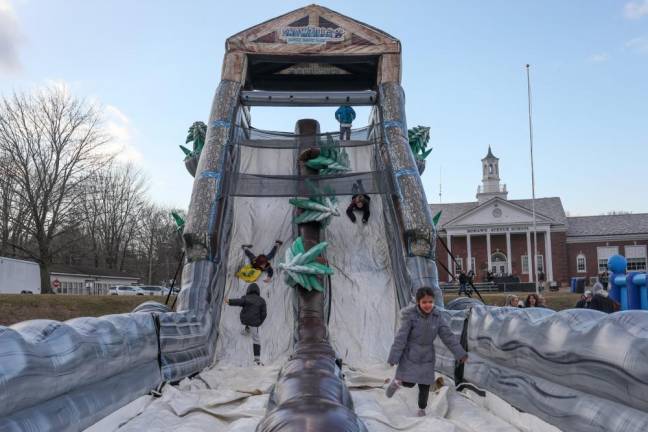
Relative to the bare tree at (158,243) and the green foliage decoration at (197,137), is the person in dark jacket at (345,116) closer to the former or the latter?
the green foliage decoration at (197,137)

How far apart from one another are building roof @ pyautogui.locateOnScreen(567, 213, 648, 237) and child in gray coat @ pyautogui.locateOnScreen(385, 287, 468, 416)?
39.5 m

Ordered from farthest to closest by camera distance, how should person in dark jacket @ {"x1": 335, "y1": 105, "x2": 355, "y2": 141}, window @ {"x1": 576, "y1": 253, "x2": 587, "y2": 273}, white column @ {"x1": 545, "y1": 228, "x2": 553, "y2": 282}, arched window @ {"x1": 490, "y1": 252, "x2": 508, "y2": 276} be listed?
arched window @ {"x1": 490, "y1": 252, "x2": 508, "y2": 276} < window @ {"x1": 576, "y1": 253, "x2": 587, "y2": 273} < white column @ {"x1": 545, "y1": 228, "x2": 553, "y2": 282} < person in dark jacket @ {"x1": 335, "y1": 105, "x2": 355, "y2": 141}

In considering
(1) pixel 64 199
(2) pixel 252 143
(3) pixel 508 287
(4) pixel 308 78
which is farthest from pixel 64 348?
(3) pixel 508 287

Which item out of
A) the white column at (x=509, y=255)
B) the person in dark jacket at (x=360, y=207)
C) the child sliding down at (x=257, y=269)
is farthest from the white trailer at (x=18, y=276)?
the white column at (x=509, y=255)

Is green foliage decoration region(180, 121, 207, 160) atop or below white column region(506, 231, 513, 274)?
atop

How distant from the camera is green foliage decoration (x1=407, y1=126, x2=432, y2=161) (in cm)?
1038

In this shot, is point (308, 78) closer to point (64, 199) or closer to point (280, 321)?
point (280, 321)

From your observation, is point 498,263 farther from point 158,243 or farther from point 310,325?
point 310,325

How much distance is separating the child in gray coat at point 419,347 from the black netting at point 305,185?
12.3 feet

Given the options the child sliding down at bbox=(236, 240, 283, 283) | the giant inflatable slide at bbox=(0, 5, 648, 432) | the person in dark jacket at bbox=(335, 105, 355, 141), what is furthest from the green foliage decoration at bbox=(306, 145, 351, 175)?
the person in dark jacket at bbox=(335, 105, 355, 141)

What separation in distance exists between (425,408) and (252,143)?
687 cm

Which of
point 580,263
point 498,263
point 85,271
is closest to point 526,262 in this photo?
point 498,263

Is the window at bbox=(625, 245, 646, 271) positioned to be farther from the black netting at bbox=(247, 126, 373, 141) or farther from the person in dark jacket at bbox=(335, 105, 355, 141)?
the black netting at bbox=(247, 126, 373, 141)

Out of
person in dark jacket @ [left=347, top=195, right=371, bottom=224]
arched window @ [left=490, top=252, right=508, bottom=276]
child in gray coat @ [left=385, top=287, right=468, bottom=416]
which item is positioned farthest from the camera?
arched window @ [left=490, top=252, right=508, bottom=276]
